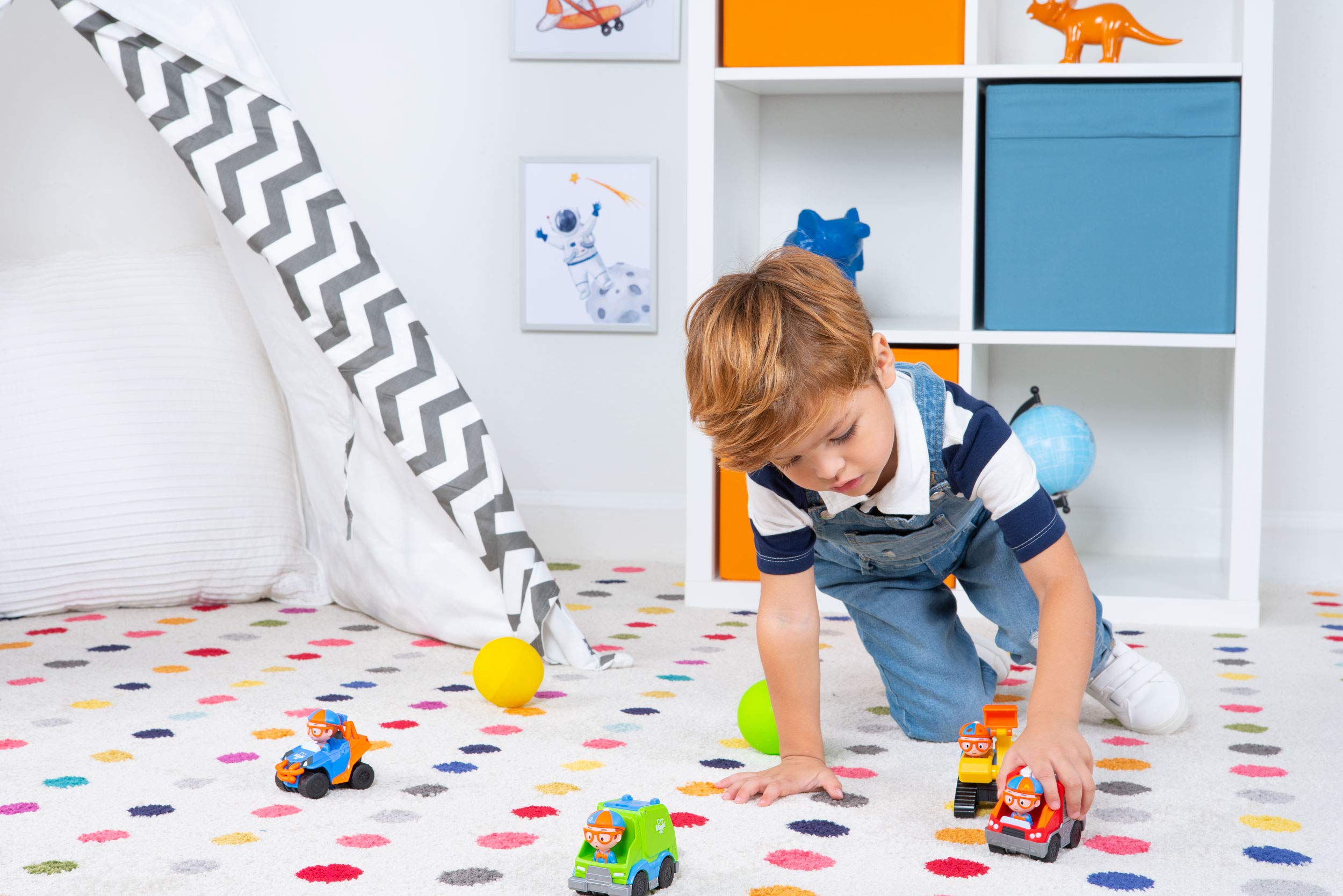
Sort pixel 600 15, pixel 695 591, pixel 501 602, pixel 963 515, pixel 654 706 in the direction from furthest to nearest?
pixel 600 15, pixel 695 591, pixel 501 602, pixel 654 706, pixel 963 515

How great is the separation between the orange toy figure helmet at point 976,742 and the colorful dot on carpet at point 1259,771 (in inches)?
10.9

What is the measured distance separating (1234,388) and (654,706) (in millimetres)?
954

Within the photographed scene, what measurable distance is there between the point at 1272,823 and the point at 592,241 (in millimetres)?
1493

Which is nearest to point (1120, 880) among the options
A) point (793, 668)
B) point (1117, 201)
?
point (793, 668)

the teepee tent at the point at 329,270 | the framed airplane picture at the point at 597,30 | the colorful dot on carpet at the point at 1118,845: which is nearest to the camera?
the colorful dot on carpet at the point at 1118,845

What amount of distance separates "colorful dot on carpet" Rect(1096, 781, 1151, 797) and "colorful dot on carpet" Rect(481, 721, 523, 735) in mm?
562

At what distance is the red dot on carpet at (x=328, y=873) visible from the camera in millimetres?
907

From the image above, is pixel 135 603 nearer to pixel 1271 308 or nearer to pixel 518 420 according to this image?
pixel 518 420

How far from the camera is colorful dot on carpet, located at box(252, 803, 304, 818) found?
104 centimetres

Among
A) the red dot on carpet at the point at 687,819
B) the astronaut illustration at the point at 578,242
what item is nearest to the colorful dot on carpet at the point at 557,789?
the red dot on carpet at the point at 687,819

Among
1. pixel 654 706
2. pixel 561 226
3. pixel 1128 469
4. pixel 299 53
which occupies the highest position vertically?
pixel 299 53

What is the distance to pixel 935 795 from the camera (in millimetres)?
1104

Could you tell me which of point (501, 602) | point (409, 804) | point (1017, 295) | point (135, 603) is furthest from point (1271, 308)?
point (135, 603)

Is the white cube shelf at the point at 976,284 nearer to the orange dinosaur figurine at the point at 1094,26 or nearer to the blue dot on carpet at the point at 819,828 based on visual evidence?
the orange dinosaur figurine at the point at 1094,26
